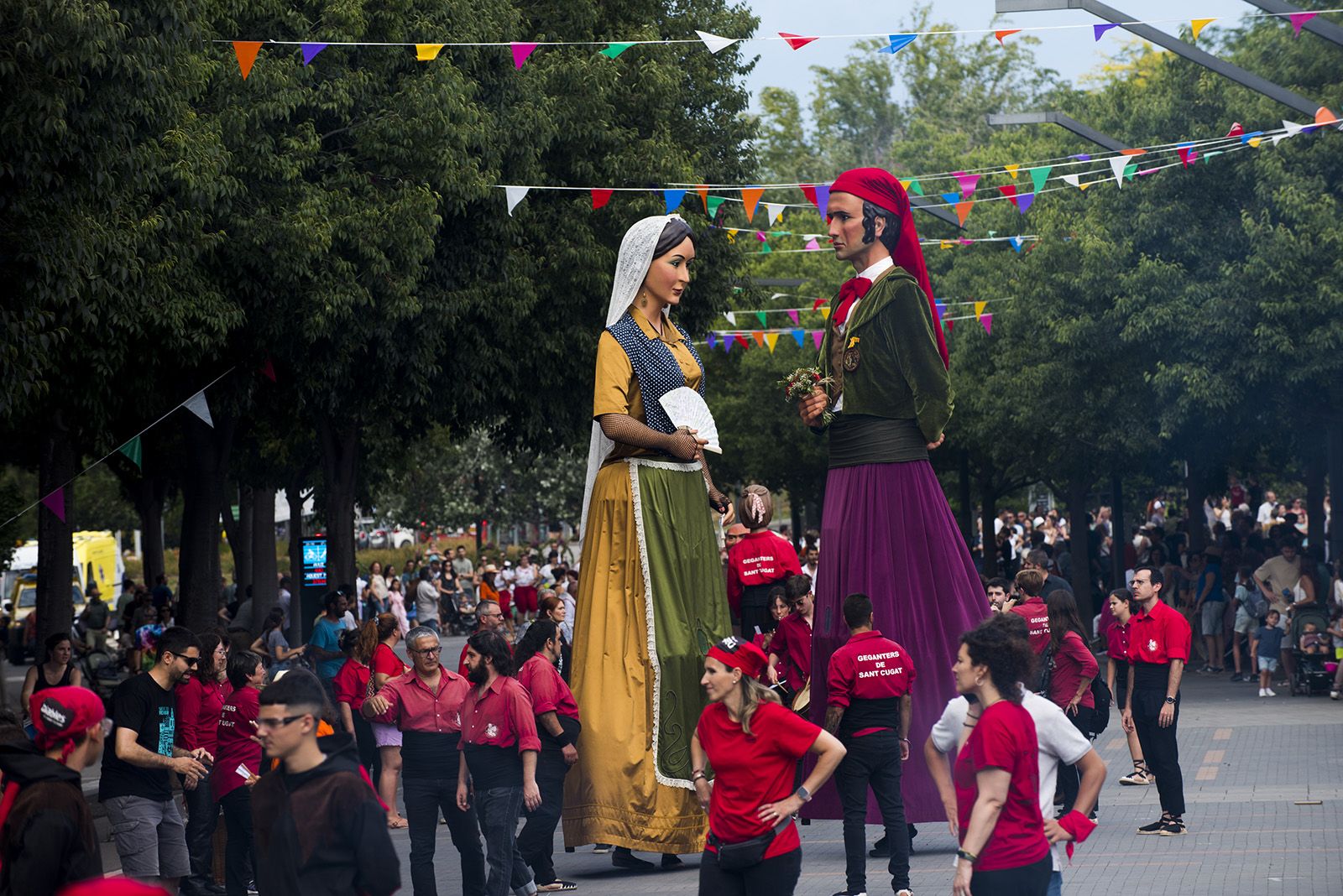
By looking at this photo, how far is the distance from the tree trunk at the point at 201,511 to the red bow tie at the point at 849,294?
1412 centimetres

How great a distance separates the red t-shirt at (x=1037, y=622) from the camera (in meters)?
12.9

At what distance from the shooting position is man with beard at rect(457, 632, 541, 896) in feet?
32.8

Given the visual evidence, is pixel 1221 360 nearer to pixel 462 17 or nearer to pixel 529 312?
pixel 529 312

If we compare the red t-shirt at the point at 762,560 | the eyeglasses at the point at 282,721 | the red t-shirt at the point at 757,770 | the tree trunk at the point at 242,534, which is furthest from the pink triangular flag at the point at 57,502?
the eyeglasses at the point at 282,721

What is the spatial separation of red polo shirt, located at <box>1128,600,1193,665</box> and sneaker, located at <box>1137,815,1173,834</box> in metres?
1.02

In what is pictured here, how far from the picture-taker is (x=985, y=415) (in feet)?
113

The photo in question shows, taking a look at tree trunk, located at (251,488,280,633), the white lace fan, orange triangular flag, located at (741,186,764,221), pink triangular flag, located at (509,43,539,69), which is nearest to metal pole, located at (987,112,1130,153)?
orange triangular flag, located at (741,186,764,221)

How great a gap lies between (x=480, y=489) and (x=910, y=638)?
5775cm

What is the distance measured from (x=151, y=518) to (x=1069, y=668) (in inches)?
1123

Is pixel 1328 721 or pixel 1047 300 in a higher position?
pixel 1047 300

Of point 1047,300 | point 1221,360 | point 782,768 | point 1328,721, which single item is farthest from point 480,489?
point 782,768

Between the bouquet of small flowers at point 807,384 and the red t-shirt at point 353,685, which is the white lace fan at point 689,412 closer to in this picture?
the bouquet of small flowers at point 807,384

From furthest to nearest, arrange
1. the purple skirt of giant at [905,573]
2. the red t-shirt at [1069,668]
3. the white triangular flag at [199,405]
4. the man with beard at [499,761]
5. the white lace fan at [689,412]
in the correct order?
the white triangular flag at [199,405]
the red t-shirt at [1069,668]
the white lace fan at [689,412]
the purple skirt of giant at [905,573]
the man with beard at [499,761]

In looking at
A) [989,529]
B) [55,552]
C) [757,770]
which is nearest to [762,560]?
[757,770]
